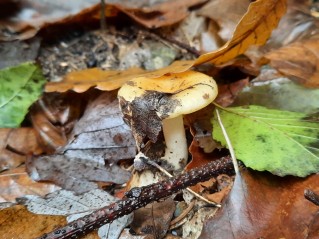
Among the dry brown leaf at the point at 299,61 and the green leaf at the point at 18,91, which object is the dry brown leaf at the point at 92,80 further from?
the dry brown leaf at the point at 299,61

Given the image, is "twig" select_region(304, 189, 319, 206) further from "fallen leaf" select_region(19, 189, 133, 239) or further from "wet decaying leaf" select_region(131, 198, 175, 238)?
"fallen leaf" select_region(19, 189, 133, 239)

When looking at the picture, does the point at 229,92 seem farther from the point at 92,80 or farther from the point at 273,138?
the point at 92,80

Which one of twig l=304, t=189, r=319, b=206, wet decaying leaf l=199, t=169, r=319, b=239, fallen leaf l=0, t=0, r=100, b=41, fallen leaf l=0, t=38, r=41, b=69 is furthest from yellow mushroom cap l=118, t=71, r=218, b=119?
fallen leaf l=0, t=0, r=100, b=41

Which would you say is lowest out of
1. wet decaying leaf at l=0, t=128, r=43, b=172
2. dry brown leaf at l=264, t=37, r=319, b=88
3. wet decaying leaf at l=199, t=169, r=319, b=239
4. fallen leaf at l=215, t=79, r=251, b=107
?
wet decaying leaf at l=0, t=128, r=43, b=172

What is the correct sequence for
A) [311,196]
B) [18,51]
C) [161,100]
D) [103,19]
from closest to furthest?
1. [311,196]
2. [161,100]
3. [18,51]
4. [103,19]

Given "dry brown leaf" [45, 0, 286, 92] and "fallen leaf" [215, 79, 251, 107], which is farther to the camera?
"fallen leaf" [215, 79, 251, 107]

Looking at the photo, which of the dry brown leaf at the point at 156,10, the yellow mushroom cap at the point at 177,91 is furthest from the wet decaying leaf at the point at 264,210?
the dry brown leaf at the point at 156,10

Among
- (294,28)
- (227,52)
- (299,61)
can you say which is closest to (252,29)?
(227,52)
